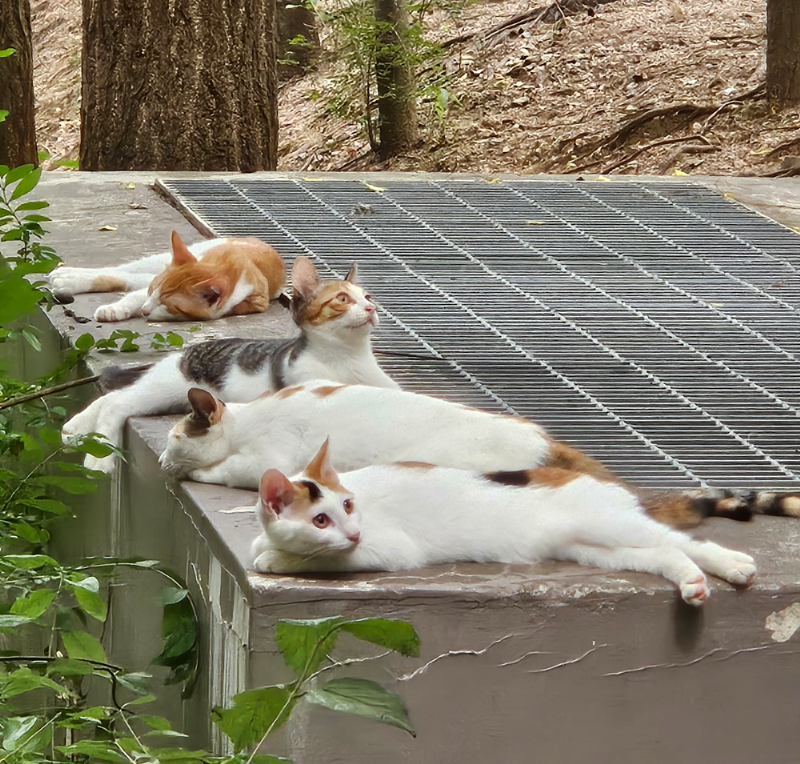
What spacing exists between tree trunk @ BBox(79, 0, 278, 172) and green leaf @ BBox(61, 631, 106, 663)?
5.61 m

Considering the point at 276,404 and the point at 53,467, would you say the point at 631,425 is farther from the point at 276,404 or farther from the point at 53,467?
the point at 53,467

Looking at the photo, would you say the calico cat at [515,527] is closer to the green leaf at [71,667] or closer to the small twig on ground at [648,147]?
the green leaf at [71,667]

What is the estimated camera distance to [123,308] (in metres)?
4.73

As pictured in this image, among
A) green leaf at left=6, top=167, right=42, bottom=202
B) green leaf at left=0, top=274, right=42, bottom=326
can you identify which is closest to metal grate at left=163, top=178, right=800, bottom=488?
green leaf at left=6, top=167, right=42, bottom=202

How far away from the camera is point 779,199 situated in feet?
24.5

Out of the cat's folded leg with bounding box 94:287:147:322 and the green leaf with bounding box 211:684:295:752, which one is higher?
the green leaf with bounding box 211:684:295:752

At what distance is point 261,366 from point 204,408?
2.22 feet

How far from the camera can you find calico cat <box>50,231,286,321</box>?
15.5 feet

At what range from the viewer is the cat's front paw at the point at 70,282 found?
198 inches

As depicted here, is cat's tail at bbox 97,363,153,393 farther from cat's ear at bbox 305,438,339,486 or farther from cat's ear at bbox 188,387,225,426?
cat's ear at bbox 305,438,339,486

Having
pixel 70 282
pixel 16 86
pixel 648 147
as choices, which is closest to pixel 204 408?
pixel 70 282

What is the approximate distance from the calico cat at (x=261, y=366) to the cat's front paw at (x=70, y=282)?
121 cm

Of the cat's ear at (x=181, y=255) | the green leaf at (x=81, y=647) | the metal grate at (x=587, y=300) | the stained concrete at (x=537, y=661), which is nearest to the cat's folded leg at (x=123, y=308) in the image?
the cat's ear at (x=181, y=255)

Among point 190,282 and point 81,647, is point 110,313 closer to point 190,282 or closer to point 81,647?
point 190,282
